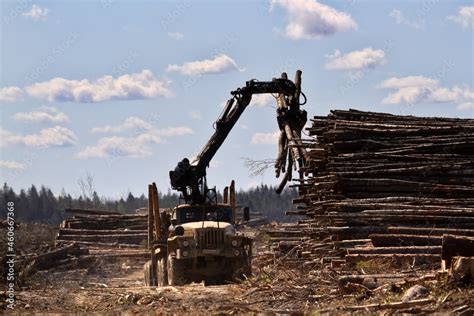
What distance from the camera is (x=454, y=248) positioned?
15.3 meters

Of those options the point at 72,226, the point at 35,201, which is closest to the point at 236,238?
the point at 72,226

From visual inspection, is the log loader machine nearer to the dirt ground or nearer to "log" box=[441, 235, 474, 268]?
the dirt ground

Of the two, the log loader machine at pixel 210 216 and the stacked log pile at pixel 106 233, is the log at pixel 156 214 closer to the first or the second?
the log loader machine at pixel 210 216

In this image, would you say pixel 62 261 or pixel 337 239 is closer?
pixel 337 239

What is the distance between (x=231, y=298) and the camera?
16797 millimetres

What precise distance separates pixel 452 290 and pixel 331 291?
2134 mm

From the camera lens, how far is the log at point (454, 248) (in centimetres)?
1521

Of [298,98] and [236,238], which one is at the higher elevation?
[298,98]

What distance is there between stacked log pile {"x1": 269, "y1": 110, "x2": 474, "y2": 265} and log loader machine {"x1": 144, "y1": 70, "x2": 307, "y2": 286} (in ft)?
3.75

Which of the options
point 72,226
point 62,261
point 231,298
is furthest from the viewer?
point 72,226

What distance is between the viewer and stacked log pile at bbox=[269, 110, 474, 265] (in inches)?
749

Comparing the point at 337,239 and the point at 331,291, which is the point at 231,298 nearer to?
the point at 331,291

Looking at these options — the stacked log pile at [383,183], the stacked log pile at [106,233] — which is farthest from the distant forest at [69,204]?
the stacked log pile at [383,183]

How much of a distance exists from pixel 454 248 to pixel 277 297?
280 centimetres
